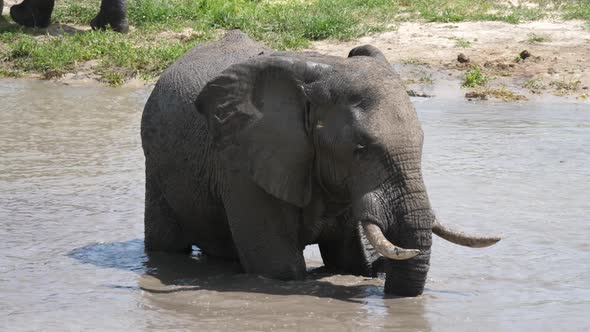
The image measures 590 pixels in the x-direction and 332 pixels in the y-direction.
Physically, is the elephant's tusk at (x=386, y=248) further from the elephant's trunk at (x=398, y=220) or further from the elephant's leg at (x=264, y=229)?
the elephant's leg at (x=264, y=229)

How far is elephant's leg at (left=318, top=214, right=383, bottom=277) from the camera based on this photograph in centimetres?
647

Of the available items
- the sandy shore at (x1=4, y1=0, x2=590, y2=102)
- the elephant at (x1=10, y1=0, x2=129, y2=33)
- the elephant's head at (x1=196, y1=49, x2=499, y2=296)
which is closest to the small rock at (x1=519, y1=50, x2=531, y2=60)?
the sandy shore at (x1=4, y1=0, x2=590, y2=102)

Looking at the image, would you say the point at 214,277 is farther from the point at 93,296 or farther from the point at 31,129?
the point at 31,129

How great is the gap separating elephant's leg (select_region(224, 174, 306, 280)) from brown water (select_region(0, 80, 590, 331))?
95 millimetres

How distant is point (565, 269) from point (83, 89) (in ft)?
27.0

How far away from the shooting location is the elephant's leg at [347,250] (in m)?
6.47

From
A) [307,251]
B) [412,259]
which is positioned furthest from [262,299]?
[307,251]

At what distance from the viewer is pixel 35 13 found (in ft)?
54.4

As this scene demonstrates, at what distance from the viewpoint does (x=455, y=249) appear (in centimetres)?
743

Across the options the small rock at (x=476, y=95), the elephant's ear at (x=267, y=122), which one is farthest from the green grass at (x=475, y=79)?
the elephant's ear at (x=267, y=122)

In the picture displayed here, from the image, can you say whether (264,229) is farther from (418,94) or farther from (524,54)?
(524,54)

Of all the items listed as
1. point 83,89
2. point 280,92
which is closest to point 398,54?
point 83,89

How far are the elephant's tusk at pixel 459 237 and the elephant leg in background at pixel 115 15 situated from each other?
10.5 meters

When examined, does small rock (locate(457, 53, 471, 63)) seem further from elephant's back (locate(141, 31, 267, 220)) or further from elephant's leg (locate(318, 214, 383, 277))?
elephant's leg (locate(318, 214, 383, 277))
